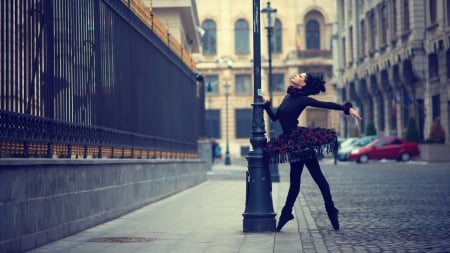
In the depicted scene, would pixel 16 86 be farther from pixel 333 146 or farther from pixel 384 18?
pixel 384 18

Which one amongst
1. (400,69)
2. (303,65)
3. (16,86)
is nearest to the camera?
(16,86)

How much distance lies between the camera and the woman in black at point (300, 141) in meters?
10.8

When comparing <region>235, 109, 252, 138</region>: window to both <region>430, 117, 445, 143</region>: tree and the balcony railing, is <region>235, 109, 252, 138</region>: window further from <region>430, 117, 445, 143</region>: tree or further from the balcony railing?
the balcony railing

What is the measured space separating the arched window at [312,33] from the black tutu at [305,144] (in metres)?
73.1

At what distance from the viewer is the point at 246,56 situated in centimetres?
8400

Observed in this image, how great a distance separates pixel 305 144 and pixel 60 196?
286cm

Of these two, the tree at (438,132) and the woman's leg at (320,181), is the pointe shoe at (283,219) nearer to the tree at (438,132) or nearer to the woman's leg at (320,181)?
the woman's leg at (320,181)

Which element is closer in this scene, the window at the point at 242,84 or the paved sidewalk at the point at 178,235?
the paved sidewalk at the point at 178,235

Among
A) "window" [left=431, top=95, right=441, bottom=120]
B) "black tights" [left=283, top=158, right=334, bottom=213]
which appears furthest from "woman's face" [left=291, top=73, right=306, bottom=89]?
"window" [left=431, top=95, right=441, bottom=120]

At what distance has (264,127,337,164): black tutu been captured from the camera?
35.3ft

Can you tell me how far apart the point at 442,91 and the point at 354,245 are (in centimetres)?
4103

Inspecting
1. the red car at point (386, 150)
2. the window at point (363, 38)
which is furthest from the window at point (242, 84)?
the red car at point (386, 150)

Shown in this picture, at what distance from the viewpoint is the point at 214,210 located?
579 inches

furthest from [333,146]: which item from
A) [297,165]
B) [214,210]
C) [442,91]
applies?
[442,91]
